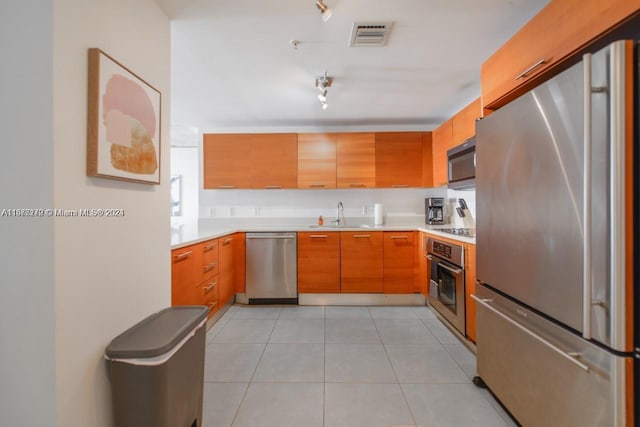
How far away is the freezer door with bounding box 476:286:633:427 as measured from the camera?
2.92 feet

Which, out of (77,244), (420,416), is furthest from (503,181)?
(77,244)

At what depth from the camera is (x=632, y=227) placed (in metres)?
0.85

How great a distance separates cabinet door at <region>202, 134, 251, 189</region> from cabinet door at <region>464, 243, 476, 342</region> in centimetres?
264

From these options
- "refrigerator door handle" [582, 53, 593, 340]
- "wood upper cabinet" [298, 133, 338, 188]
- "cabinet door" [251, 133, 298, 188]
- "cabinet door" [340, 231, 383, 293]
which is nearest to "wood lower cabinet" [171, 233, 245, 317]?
"cabinet door" [251, 133, 298, 188]

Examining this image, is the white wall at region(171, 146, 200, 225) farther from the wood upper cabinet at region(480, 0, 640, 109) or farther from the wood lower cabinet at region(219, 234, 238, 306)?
the wood upper cabinet at region(480, 0, 640, 109)

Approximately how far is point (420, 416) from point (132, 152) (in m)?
1.99

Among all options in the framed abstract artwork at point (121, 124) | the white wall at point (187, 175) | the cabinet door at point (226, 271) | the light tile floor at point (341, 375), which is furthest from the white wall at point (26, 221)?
the white wall at point (187, 175)

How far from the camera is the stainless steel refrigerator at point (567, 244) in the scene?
858 millimetres

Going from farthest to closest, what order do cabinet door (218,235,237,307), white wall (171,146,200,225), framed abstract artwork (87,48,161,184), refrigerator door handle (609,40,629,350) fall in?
white wall (171,146,200,225), cabinet door (218,235,237,307), framed abstract artwork (87,48,161,184), refrigerator door handle (609,40,629,350)

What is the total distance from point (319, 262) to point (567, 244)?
2.43 metres

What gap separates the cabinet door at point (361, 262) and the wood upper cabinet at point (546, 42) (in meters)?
1.85

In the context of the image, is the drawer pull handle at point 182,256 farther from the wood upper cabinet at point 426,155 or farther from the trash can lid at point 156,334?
the wood upper cabinet at point 426,155

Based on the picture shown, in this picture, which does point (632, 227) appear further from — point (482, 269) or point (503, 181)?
point (482, 269)

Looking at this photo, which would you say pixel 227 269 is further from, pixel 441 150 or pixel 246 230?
pixel 441 150
